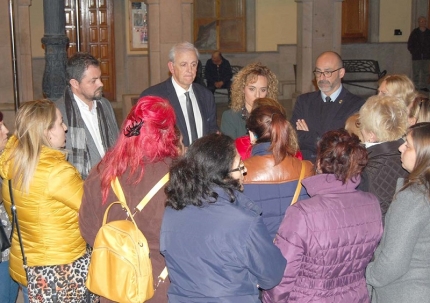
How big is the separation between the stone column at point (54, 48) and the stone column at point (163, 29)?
21.6 feet

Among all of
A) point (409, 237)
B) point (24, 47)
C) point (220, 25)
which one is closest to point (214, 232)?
point (409, 237)

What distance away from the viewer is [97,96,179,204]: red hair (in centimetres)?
349

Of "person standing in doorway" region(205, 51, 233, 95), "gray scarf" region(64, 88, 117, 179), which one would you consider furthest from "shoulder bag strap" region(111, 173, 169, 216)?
"person standing in doorway" region(205, 51, 233, 95)

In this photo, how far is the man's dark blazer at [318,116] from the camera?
5.50 metres

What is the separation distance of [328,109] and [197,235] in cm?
284

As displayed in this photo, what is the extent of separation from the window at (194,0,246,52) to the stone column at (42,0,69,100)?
12197mm

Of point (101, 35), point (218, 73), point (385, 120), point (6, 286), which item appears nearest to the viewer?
point (385, 120)

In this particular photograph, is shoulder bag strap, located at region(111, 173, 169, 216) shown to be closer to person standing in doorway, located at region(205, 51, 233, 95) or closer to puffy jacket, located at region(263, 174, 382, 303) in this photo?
puffy jacket, located at region(263, 174, 382, 303)

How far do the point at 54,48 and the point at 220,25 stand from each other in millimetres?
12603

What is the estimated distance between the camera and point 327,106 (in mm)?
5648

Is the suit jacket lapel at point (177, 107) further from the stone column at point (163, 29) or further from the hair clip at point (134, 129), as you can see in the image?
the stone column at point (163, 29)

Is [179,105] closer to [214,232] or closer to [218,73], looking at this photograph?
[214,232]

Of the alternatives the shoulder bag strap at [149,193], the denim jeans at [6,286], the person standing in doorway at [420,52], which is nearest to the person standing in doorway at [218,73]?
the person standing in doorway at [420,52]

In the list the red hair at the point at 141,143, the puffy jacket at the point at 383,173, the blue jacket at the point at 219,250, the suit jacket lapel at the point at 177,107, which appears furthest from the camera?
the suit jacket lapel at the point at 177,107
